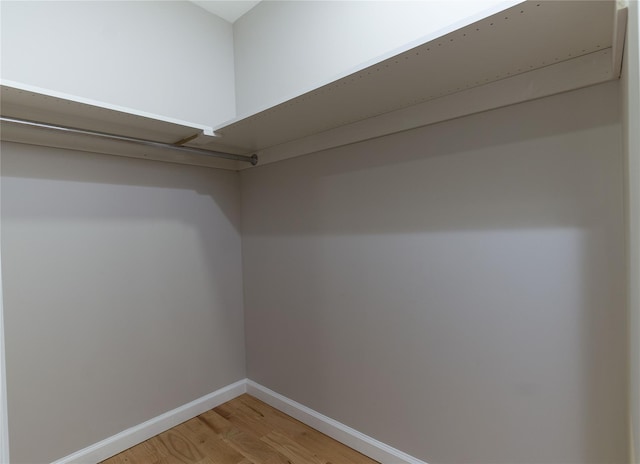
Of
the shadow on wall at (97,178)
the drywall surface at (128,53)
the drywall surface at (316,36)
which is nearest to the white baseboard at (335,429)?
the shadow on wall at (97,178)

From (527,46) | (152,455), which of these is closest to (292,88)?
(527,46)

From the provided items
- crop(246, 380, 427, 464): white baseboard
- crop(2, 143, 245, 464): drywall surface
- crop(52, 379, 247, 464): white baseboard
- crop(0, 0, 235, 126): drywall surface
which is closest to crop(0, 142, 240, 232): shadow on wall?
crop(2, 143, 245, 464): drywall surface

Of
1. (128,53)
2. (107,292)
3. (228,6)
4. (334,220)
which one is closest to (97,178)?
(107,292)

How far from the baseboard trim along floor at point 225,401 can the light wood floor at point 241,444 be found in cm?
3

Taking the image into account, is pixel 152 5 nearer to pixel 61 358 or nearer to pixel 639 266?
pixel 61 358

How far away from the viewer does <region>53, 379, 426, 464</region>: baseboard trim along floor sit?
5.46 ft

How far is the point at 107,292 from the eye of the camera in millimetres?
1781

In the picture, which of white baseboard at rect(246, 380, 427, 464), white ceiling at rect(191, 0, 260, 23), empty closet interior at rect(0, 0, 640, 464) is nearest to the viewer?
empty closet interior at rect(0, 0, 640, 464)

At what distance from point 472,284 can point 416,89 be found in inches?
33.5

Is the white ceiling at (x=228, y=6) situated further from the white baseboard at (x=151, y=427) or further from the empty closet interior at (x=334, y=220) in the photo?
the white baseboard at (x=151, y=427)

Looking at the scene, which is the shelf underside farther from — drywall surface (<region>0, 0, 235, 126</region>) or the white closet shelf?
drywall surface (<region>0, 0, 235, 126</region>)

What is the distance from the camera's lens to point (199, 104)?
2.15 metres

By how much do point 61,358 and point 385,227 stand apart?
1.77 m

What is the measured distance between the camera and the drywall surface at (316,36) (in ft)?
4.59
